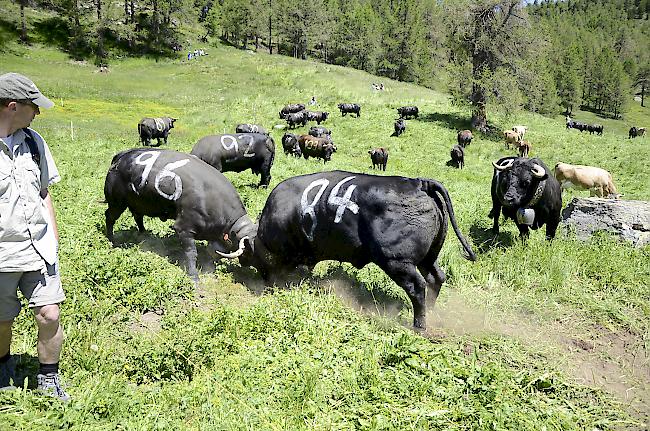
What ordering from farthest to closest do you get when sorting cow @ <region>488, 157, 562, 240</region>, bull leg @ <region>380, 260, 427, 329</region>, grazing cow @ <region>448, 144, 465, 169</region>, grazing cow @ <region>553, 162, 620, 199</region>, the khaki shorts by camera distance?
grazing cow @ <region>448, 144, 465, 169</region>, grazing cow @ <region>553, 162, 620, 199</region>, cow @ <region>488, 157, 562, 240</region>, bull leg @ <region>380, 260, 427, 329</region>, the khaki shorts

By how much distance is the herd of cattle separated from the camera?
5.72 m

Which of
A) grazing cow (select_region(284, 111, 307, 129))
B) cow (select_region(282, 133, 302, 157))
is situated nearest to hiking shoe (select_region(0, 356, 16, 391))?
cow (select_region(282, 133, 302, 157))

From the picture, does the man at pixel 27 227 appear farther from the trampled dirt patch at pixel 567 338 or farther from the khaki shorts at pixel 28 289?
the trampled dirt patch at pixel 567 338

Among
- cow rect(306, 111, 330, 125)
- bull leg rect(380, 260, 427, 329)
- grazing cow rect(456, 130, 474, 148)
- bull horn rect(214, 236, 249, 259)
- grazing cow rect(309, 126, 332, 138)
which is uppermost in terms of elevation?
cow rect(306, 111, 330, 125)

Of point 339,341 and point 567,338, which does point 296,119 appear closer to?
point 567,338

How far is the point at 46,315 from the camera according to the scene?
3.52 meters

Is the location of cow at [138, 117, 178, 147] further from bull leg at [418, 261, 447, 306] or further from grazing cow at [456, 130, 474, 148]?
bull leg at [418, 261, 447, 306]

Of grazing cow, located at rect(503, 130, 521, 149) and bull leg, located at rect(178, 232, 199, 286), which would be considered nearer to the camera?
bull leg, located at rect(178, 232, 199, 286)

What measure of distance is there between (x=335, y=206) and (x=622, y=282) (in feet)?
15.5

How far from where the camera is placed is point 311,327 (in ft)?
17.1

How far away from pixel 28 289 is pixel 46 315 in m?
0.24

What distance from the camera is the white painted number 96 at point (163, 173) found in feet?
23.8

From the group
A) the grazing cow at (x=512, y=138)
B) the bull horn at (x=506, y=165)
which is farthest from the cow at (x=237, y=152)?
the grazing cow at (x=512, y=138)

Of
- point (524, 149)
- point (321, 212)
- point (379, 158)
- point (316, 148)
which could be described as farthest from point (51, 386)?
point (524, 149)
